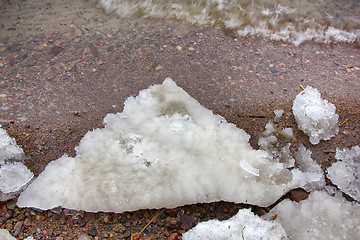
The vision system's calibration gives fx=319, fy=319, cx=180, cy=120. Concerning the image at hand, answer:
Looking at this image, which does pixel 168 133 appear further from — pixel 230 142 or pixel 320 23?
pixel 320 23

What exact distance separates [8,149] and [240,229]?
1.53 m

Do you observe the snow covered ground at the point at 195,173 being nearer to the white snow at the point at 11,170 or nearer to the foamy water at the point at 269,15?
the white snow at the point at 11,170

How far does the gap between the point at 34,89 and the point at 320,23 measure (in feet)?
9.24

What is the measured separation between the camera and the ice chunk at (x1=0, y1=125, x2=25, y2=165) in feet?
6.69

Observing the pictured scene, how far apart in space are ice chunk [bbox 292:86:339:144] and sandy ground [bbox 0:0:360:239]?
6 centimetres

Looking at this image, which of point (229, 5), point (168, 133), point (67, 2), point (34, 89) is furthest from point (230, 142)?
point (67, 2)

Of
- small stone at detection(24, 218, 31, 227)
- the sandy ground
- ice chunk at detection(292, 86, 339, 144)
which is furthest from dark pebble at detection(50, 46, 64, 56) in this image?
ice chunk at detection(292, 86, 339, 144)

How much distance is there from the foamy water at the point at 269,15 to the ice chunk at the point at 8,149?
1812 millimetres

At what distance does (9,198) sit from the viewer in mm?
1909

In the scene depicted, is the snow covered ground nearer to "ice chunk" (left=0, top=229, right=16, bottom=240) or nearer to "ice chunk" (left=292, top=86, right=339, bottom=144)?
"ice chunk" (left=292, top=86, right=339, bottom=144)

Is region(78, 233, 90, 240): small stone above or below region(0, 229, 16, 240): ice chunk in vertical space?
below

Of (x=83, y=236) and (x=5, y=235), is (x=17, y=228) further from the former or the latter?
(x=83, y=236)

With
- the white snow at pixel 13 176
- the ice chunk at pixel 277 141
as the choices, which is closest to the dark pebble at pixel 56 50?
the white snow at pixel 13 176

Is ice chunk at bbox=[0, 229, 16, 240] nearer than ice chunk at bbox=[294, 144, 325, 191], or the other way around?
ice chunk at bbox=[0, 229, 16, 240]
